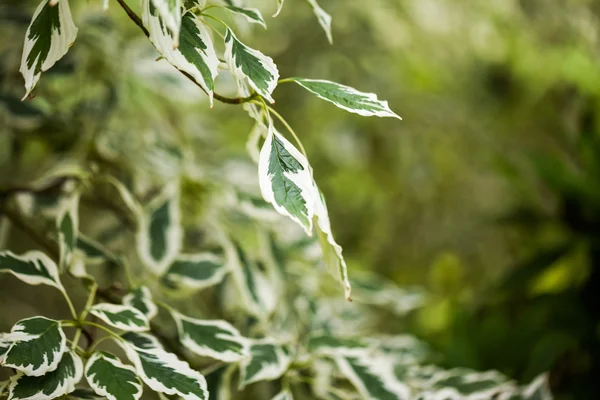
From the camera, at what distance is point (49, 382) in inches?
18.0

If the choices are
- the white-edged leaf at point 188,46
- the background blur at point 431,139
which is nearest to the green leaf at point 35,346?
the white-edged leaf at point 188,46

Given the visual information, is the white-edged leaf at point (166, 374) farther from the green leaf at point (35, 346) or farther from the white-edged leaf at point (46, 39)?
the white-edged leaf at point (46, 39)

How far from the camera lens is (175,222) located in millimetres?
744

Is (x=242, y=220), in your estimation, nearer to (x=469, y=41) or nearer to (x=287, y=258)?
(x=287, y=258)

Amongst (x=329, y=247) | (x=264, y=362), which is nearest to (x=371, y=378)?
(x=264, y=362)

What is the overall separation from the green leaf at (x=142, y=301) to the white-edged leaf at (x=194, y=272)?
0.09 m

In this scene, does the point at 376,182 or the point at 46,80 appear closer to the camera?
the point at 46,80

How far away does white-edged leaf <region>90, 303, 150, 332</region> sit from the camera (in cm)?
49

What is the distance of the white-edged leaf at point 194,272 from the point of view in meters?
0.69

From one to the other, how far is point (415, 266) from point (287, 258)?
92cm

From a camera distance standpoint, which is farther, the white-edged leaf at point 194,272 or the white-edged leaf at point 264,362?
the white-edged leaf at point 194,272

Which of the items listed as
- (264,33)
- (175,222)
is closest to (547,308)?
(175,222)

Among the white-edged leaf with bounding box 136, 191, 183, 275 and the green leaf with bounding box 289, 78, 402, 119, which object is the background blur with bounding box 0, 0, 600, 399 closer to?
the white-edged leaf with bounding box 136, 191, 183, 275

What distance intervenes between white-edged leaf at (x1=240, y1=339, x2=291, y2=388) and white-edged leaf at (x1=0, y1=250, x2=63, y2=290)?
20 cm
